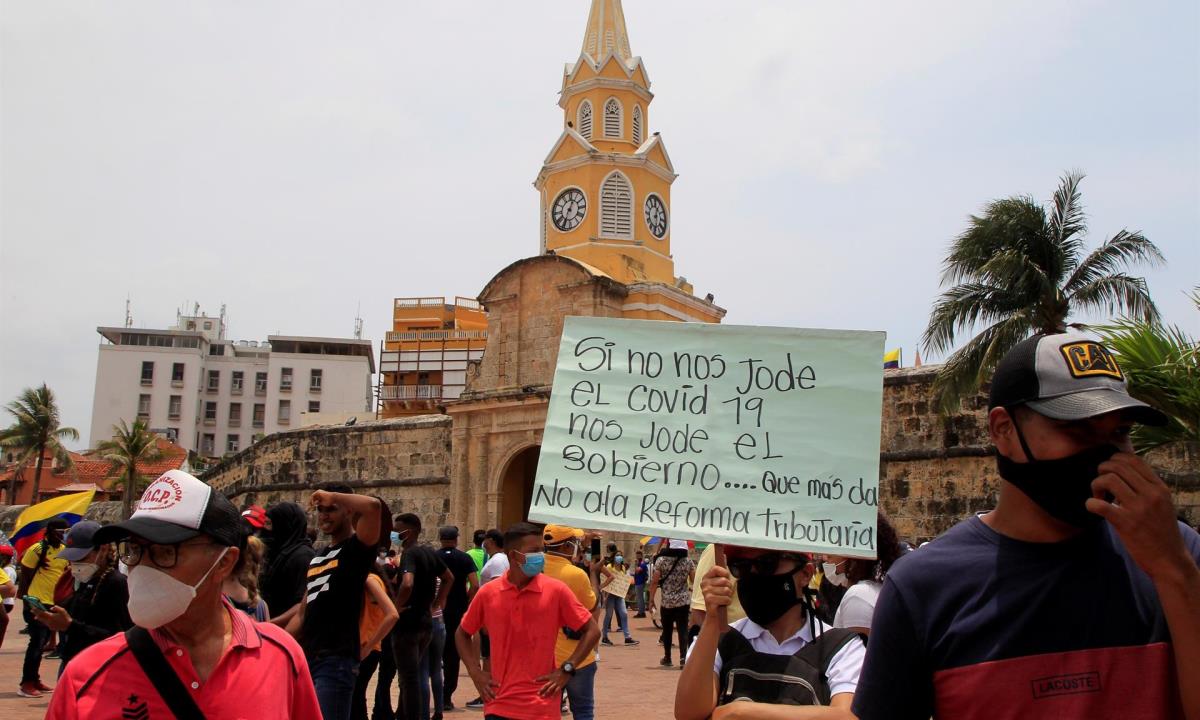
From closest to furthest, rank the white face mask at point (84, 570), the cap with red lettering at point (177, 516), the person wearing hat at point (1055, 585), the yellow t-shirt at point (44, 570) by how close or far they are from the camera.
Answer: the person wearing hat at point (1055, 585), the cap with red lettering at point (177, 516), the white face mask at point (84, 570), the yellow t-shirt at point (44, 570)

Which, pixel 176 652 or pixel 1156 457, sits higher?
pixel 1156 457

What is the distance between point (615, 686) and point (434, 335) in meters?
42.2

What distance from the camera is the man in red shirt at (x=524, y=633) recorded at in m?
5.55

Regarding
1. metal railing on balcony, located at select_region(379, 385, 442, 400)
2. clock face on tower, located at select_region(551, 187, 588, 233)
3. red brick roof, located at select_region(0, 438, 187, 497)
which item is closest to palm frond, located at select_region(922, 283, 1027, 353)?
clock face on tower, located at select_region(551, 187, 588, 233)

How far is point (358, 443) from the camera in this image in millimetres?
27562

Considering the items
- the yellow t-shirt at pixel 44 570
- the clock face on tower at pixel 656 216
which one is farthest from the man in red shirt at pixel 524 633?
the clock face on tower at pixel 656 216

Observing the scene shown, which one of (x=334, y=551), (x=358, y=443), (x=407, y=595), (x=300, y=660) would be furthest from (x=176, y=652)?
(x=358, y=443)

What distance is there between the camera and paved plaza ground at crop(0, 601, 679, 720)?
958cm

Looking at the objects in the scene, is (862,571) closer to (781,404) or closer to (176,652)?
(781,404)

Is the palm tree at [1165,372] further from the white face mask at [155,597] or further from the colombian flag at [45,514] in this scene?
the colombian flag at [45,514]

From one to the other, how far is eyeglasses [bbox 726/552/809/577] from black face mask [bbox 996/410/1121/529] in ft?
4.43

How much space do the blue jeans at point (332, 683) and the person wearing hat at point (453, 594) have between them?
4199 mm

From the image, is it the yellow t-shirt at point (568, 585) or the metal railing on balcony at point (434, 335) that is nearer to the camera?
the yellow t-shirt at point (568, 585)

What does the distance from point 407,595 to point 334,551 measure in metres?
2.84
